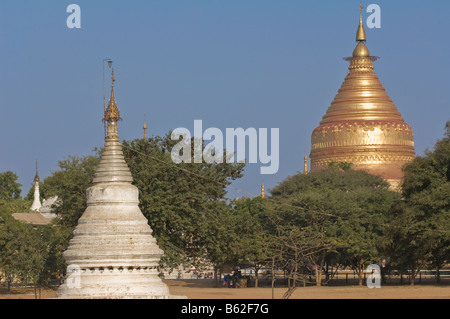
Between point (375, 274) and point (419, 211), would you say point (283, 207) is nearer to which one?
point (375, 274)

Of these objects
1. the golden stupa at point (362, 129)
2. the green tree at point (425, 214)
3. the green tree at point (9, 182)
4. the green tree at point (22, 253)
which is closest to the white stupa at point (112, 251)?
the green tree at point (22, 253)

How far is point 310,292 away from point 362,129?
46.4 m

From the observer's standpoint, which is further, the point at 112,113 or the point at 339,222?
the point at 339,222

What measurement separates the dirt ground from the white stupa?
1367 centimetres

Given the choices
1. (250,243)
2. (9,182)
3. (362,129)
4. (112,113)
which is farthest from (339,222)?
(9,182)

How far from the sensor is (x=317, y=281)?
6266 cm

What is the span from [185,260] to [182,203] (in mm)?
2558

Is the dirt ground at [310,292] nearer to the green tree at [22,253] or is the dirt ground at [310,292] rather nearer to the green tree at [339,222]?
the green tree at [22,253]

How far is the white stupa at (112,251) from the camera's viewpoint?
121 ft

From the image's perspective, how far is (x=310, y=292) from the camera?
55.2m

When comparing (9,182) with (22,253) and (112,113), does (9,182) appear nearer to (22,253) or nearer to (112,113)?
(22,253)

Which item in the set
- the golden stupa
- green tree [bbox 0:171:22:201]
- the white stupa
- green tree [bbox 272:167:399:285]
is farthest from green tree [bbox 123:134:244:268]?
green tree [bbox 0:171:22:201]

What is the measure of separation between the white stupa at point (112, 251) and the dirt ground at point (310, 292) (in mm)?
13673
